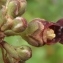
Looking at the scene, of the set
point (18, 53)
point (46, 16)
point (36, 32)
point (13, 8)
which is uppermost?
point (13, 8)

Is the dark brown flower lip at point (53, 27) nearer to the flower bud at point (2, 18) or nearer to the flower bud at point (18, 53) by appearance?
the flower bud at point (18, 53)

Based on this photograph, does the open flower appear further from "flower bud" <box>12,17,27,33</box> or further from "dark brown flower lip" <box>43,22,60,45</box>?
"flower bud" <box>12,17,27,33</box>

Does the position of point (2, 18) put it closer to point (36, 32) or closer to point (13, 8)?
point (13, 8)

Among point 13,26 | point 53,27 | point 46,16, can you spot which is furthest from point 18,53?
point 46,16

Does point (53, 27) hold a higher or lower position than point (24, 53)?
higher

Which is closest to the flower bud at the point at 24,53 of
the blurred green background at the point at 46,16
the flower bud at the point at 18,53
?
the flower bud at the point at 18,53

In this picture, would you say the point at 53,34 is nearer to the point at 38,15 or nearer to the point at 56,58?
the point at 56,58

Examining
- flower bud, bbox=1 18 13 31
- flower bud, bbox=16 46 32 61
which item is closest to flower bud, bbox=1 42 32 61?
flower bud, bbox=16 46 32 61
